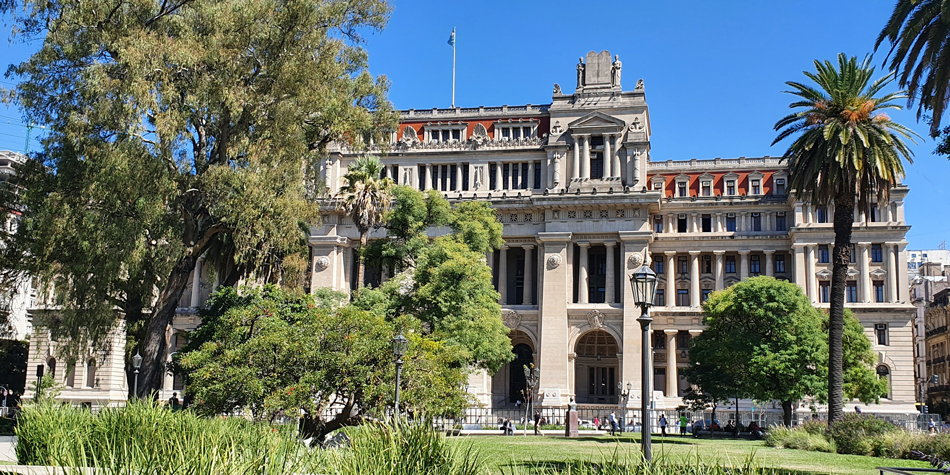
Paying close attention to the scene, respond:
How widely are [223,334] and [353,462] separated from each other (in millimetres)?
19593

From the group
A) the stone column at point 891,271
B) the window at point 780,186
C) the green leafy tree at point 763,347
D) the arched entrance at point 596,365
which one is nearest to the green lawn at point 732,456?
the green leafy tree at point 763,347

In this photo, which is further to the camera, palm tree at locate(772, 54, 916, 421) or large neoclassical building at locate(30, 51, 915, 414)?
large neoclassical building at locate(30, 51, 915, 414)

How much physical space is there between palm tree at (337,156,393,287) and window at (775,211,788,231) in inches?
1420

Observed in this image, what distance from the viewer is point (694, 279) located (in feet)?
232

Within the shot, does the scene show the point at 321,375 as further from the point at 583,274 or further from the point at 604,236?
the point at 604,236

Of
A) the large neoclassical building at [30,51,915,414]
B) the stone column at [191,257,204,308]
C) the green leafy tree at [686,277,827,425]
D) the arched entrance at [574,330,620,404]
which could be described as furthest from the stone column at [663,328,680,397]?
the stone column at [191,257,204,308]

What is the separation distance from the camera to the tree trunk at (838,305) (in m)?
35.9

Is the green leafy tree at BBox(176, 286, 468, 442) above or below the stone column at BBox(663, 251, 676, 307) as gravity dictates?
below

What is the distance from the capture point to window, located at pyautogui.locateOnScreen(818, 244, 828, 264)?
68.4 meters

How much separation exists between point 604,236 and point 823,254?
63.5 ft

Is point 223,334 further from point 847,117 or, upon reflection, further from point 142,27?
Result: point 847,117

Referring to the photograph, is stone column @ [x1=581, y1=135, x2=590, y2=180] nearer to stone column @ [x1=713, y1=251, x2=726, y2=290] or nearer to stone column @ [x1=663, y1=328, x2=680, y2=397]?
stone column @ [x1=713, y1=251, x2=726, y2=290]

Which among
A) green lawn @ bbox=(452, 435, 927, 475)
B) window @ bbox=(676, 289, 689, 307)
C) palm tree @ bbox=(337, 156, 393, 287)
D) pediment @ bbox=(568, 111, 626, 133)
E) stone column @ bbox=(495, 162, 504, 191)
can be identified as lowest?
green lawn @ bbox=(452, 435, 927, 475)

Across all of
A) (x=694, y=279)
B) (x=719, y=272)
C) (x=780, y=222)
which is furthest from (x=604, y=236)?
(x=780, y=222)
